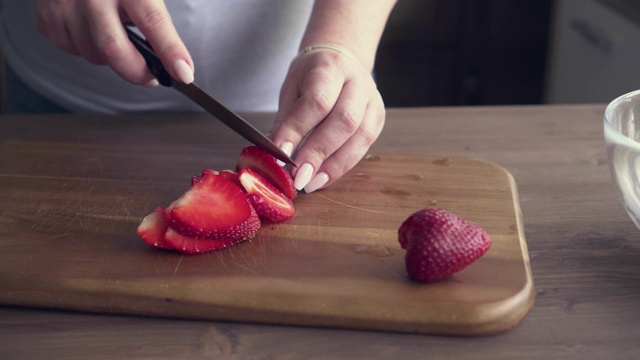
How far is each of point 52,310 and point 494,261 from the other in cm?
46

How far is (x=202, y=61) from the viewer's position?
51.1 inches

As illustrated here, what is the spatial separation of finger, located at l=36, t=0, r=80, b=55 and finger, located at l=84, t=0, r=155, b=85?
0.04 metres

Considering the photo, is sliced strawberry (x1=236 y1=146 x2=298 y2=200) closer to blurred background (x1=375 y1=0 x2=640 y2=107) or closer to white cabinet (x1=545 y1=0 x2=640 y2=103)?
white cabinet (x1=545 y1=0 x2=640 y2=103)

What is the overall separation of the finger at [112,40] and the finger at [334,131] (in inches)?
10.6

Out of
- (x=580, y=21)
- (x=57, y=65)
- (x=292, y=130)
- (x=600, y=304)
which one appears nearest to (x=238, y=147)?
(x=292, y=130)

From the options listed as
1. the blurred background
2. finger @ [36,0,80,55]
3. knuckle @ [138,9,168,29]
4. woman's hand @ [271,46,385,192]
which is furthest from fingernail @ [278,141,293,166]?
the blurred background

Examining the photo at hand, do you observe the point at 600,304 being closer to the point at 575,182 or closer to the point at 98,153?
the point at 575,182

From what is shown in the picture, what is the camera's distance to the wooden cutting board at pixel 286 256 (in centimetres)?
75

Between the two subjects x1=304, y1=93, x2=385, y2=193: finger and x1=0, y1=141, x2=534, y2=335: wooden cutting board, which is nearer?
x1=0, y1=141, x2=534, y2=335: wooden cutting board

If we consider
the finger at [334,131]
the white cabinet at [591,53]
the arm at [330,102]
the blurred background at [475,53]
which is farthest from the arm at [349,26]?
the blurred background at [475,53]

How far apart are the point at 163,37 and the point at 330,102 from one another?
0.23m

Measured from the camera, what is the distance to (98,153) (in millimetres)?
1134

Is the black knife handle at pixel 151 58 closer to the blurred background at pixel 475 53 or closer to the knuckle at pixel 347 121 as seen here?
the knuckle at pixel 347 121

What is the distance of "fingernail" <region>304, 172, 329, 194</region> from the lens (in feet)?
3.22
